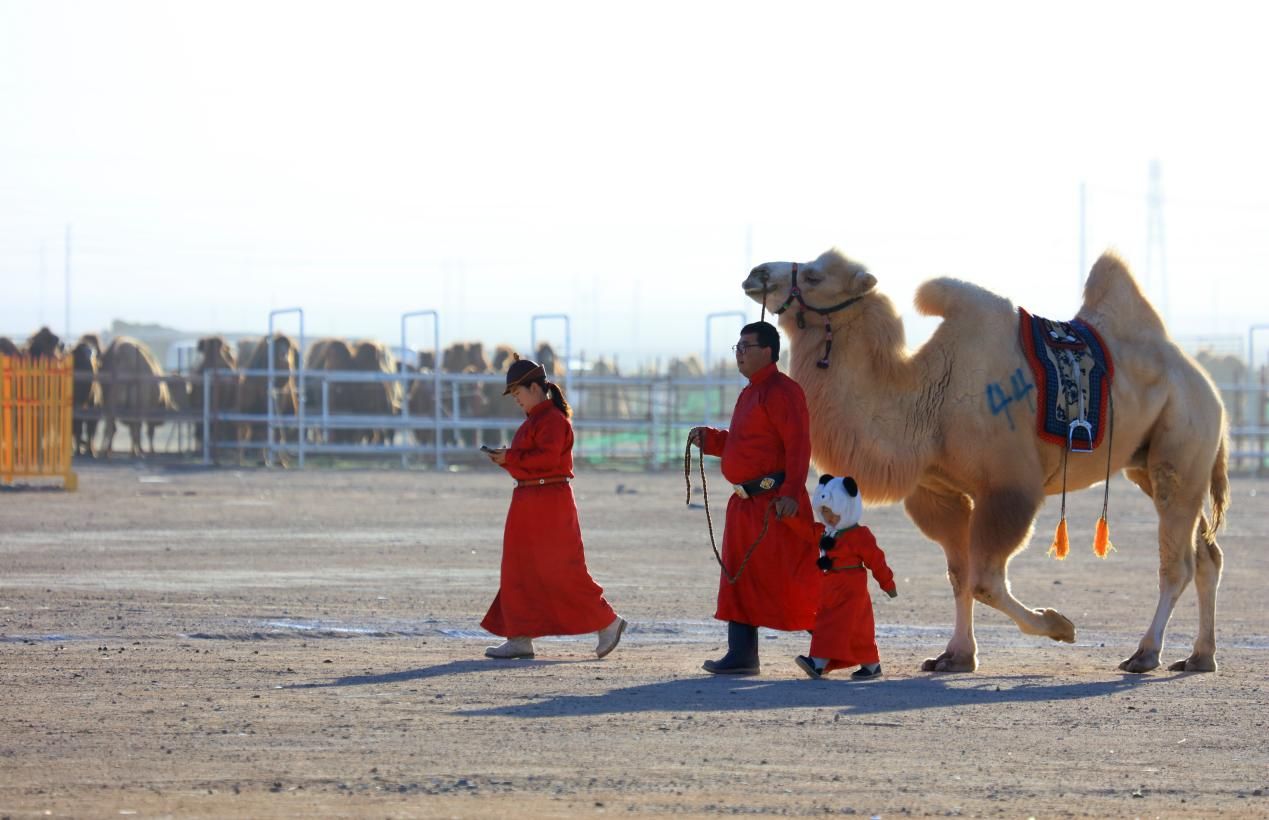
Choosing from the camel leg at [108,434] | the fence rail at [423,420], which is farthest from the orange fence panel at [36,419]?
the camel leg at [108,434]

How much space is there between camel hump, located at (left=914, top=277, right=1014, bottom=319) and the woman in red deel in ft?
6.50

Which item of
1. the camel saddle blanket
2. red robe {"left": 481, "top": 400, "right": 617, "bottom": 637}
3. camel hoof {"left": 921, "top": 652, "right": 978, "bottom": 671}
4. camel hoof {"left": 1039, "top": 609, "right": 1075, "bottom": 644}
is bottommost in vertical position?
camel hoof {"left": 921, "top": 652, "right": 978, "bottom": 671}

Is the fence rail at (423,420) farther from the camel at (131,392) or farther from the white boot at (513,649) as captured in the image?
the white boot at (513,649)

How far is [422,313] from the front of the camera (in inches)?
1235

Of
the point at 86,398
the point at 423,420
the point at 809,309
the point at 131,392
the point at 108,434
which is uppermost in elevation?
the point at 809,309

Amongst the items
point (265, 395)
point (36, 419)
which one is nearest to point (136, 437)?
point (265, 395)

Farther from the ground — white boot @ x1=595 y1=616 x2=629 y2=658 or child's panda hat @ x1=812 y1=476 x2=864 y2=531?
child's panda hat @ x1=812 y1=476 x2=864 y2=531

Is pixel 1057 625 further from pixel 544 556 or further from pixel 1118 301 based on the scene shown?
pixel 544 556

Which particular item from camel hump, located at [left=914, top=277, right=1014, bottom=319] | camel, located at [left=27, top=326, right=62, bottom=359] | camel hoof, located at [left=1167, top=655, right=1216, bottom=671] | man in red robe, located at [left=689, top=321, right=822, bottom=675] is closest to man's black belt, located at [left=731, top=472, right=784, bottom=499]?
man in red robe, located at [left=689, top=321, right=822, bottom=675]

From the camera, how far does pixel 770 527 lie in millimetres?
8703

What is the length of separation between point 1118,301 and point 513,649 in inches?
153

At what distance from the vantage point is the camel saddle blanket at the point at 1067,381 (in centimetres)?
952

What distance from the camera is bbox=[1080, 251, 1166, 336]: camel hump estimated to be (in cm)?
1037

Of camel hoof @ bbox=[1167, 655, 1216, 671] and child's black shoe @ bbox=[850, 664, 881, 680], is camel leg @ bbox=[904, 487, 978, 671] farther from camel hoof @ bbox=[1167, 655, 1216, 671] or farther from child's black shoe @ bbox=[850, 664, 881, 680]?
camel hoof @ bbox=[1167, 655, 1216, 671]
